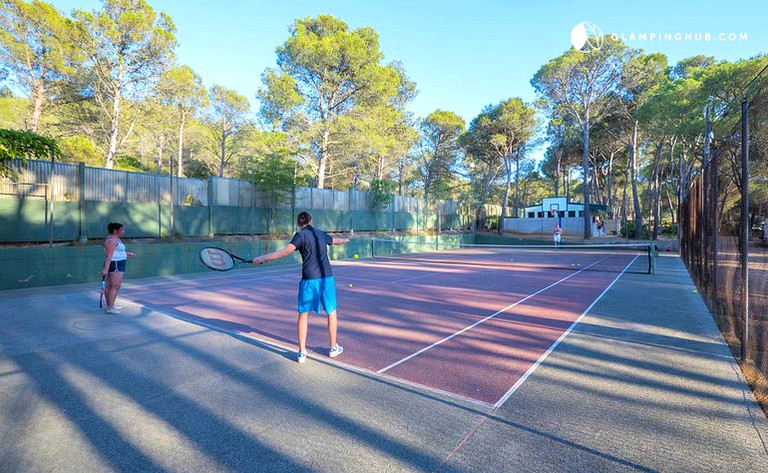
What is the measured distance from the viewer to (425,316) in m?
7.06

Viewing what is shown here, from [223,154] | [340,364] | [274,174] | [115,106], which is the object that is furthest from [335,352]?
[223,154]

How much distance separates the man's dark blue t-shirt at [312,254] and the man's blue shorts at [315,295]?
69 millimetres

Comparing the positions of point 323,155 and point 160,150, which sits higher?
point 160,150

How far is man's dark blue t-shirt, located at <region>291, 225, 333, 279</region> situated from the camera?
14.8 feet

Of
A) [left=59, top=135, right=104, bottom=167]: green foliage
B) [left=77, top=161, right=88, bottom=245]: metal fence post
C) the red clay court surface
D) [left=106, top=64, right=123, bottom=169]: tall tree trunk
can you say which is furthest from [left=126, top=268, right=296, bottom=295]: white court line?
[left=59, top=135, right=104, bottom=167]: green foliage

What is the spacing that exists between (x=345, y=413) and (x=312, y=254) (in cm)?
179

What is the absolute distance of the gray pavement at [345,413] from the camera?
2.71m

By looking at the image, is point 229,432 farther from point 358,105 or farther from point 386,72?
point 386,72

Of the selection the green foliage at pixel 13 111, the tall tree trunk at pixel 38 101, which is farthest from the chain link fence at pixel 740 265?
the green foliage at pixel 13 111

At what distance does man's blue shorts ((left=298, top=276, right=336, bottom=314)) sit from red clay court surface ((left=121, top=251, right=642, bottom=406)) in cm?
66

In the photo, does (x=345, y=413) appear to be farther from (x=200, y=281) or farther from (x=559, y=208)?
(x=559, y=208)

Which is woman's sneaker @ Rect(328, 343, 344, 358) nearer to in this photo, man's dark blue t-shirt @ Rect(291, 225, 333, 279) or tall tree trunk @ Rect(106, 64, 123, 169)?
man's dark blue t-shirt @ Rect(291, 225, 333, 279)

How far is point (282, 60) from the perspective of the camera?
80.6 ft

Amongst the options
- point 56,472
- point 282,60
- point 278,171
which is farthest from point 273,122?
point 56,472
